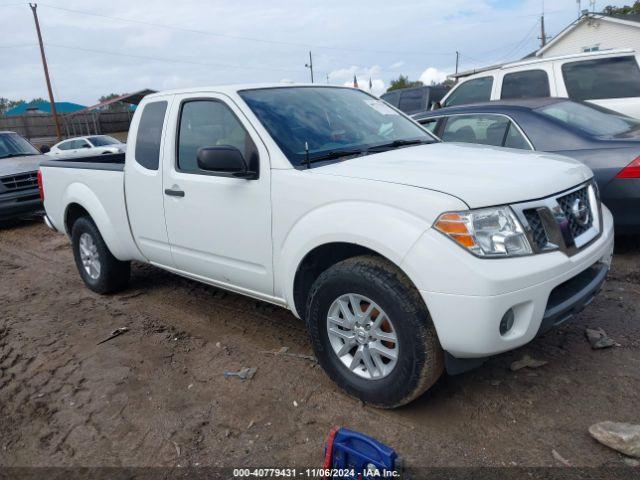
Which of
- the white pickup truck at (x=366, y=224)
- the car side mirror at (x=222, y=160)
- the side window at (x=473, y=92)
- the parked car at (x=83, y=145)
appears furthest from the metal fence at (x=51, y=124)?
the car side mirror at (x=222, y=160)

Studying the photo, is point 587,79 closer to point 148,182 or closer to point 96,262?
point 148,182

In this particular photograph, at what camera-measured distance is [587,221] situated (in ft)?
9.83

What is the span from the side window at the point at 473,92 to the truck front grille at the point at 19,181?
24.2ft

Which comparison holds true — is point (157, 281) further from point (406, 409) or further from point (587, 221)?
point (587, 221)

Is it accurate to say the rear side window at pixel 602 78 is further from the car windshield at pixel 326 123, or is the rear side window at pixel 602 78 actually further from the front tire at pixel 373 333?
the front tire at pixel 373 333

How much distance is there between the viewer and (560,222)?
8.78 ft

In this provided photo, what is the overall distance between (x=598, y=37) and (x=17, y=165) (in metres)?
27.1

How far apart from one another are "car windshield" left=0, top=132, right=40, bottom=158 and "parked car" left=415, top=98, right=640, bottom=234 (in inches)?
328

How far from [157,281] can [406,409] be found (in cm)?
353

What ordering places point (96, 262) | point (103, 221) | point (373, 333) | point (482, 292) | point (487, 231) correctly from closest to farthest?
point (482, 292)
point (487, 231)
point (373, 333)
point (103, 221)
point (96, 262)

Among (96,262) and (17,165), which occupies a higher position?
(17,165)

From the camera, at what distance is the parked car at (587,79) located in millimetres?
6762

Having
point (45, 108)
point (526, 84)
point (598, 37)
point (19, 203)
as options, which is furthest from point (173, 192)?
point (45, 108)

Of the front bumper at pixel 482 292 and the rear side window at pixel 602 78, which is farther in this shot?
the rear side window at pixel 602 78
